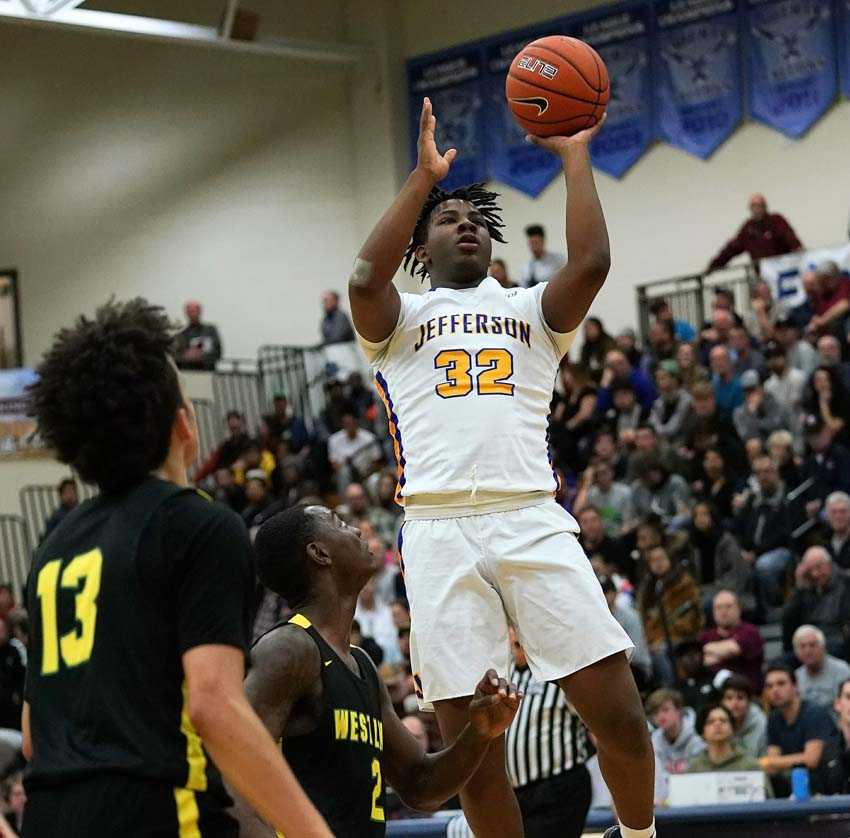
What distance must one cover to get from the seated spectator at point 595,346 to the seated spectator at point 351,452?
8.15ft

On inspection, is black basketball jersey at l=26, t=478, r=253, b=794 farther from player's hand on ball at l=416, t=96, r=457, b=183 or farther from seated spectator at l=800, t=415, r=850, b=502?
seated spectator at l=800, t=415, r=850, b=502

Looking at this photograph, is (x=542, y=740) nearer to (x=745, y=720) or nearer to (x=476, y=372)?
(x=745, y=720)

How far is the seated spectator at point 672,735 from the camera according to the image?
32.3 ft

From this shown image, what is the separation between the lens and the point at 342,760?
14.3 ft

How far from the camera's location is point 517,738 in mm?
7812

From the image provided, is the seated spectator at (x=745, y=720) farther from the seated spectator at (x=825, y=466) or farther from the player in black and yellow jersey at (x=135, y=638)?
the player in black and yellow jersey at (x=135, y=638)

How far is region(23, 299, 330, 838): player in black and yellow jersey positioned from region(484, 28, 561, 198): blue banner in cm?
1808

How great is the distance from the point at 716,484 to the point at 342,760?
9.79 metres

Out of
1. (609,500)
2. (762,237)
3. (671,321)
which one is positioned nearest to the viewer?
(609,500)

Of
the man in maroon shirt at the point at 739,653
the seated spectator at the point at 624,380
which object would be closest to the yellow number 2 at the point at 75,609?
the man in maroon shirt at the point at 739,653

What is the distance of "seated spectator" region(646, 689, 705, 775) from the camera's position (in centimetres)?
984

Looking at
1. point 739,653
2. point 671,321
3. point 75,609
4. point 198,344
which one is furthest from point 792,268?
point 75,609

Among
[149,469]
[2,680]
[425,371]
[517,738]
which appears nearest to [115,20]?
[2,680]

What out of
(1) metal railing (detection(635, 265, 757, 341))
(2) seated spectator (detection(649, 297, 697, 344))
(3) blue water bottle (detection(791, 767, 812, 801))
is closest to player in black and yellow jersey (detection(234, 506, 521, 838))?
(3) blue water bottle (detection(791, 767, 812, 801))
